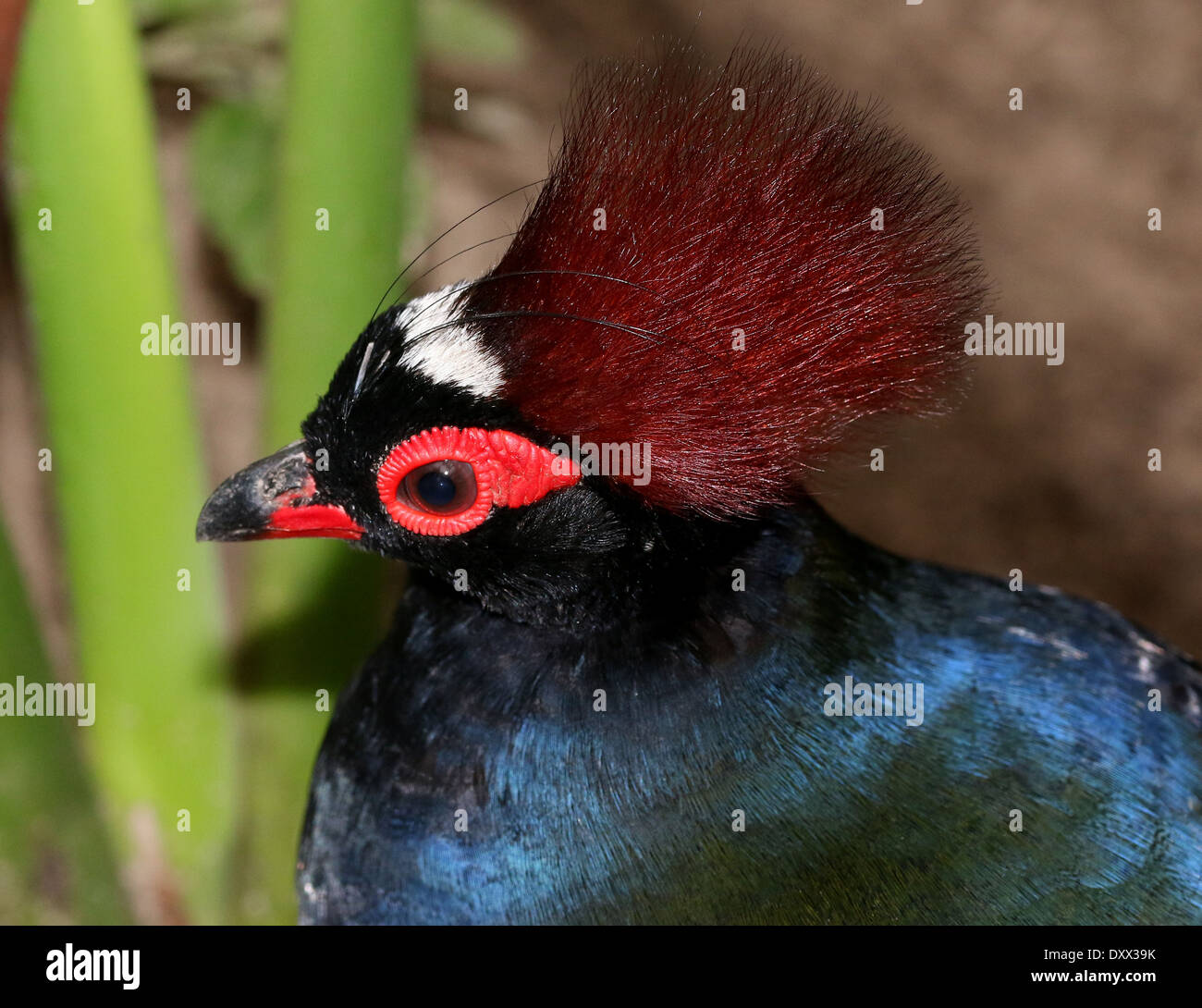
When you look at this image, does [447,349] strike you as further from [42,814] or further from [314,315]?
[42,814]

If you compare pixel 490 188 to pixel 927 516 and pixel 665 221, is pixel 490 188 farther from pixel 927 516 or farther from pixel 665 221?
pixel 665 221

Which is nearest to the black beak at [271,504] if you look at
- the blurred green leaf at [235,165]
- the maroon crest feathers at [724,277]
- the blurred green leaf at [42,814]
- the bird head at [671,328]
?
the bird head at [671,328]

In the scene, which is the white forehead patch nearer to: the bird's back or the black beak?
the black beak

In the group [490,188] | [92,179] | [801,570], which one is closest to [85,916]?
[92,179]

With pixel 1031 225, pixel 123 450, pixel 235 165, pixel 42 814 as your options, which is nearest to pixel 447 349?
pixel 123 450

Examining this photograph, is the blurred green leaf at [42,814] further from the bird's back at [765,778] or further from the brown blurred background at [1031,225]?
the brown blurred background at [1031,225]
